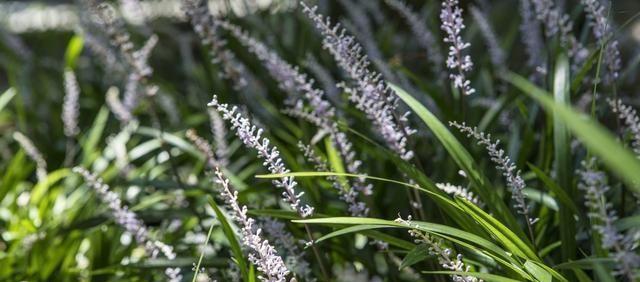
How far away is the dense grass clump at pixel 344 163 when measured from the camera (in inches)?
65.3

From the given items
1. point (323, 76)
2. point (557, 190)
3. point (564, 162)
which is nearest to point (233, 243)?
point (557, 190)

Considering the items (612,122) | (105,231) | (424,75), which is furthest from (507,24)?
(105,231)

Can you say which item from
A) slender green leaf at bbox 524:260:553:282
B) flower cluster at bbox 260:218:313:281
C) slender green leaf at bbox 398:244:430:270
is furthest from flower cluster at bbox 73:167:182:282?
Answer: slender green leaf at bbox 524:260:553:282

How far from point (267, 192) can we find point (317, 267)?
0.55 metres

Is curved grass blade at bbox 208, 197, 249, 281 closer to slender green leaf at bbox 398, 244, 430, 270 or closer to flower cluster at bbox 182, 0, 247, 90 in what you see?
slender green leaf at bbox 398, 244, 430, 270

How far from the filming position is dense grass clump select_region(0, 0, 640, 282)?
1.66 meters

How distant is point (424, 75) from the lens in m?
5.01

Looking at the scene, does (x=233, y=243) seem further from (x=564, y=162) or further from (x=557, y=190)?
(x=564, y=162)

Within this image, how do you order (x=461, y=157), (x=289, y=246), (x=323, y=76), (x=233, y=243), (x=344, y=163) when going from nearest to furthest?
1. (x=233, y=243)
2. (x=461, y=157)
3. (x=289, y=246)
4. (x=344, y=163)
5. (x=323, y=76)

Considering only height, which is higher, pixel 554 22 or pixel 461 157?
pixel 554 22

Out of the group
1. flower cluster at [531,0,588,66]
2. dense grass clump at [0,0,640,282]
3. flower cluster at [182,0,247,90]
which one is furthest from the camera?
flower cluster at [182,0,247,90]

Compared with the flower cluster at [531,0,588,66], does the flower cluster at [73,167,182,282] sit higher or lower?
lower

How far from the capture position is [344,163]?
2311 millimetres

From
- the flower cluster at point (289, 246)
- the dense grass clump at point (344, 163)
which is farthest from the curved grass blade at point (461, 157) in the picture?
the flower cluster at point (289, 246)
